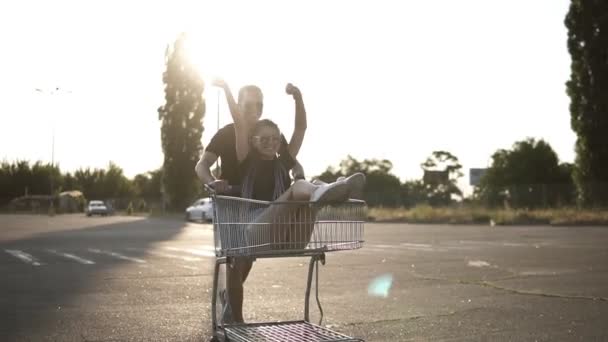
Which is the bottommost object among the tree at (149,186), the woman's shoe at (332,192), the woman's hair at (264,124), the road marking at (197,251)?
the road marking at (197,251)

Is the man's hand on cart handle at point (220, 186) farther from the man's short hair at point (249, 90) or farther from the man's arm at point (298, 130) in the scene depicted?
the man's arm at point (298, 130)

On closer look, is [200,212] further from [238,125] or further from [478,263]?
[238,125]

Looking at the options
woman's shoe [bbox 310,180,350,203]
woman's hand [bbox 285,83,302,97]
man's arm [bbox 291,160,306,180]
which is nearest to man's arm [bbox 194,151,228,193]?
man's arm [bbox 291,160,306,180]

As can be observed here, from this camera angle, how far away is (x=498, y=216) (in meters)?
34.6

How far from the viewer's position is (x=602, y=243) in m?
17.2

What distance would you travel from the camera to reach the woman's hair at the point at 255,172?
4.76 metres

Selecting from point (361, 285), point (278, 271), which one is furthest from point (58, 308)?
point (278, 271)

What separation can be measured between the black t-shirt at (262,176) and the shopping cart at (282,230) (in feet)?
0.89

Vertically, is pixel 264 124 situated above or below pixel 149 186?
below

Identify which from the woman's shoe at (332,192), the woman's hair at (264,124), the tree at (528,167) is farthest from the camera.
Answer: the tree at (528,167)

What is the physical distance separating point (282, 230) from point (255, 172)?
599 millimetres

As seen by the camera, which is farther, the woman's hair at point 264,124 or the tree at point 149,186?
the tree at point 149,186

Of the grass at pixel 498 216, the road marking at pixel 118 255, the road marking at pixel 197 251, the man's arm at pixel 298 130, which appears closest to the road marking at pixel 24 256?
the road marking at pixel 118 255

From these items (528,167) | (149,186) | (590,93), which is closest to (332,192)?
(590,93)
